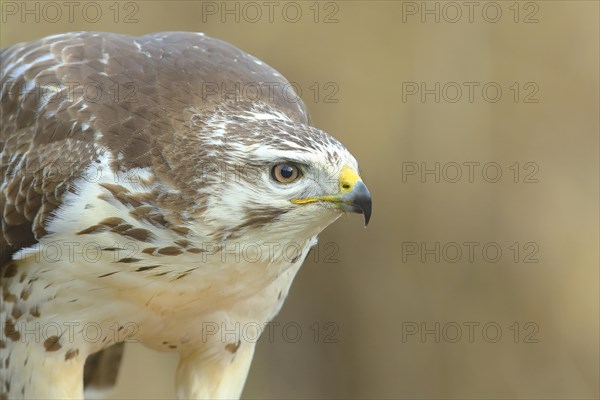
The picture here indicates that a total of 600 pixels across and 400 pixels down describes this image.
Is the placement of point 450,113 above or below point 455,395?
above

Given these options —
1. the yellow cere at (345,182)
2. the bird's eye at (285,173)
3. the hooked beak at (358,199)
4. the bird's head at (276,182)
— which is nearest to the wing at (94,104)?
the bird's head at (276,182)

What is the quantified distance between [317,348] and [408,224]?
1703 mm

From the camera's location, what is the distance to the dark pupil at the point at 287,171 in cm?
467

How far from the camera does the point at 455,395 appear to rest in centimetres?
943

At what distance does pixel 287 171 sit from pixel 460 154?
14.1 ft

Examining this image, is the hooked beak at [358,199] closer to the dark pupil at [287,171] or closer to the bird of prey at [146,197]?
the bird of prey at [146,197]

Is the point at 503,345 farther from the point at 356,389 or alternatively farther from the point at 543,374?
the point at 356,389

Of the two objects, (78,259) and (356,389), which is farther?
(356,389)

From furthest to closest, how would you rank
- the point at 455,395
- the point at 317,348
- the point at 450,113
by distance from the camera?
the point at 317,348 → the point at 455,395 → the point at 450,113

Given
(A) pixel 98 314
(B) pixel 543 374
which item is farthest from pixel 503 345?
(A) pixel 98 314

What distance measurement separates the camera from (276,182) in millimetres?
4711

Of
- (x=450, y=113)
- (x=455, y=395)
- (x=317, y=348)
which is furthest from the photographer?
(x=317, y=348)

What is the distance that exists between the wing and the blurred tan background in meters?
3.29

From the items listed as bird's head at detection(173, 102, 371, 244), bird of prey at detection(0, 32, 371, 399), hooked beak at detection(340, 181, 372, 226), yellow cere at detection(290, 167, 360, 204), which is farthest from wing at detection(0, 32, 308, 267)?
hooked beak at detection(340, 181, 372, 226)
